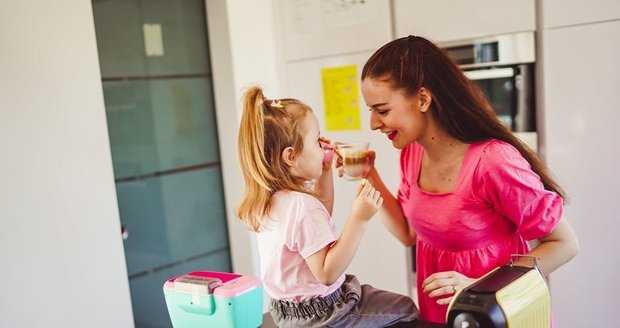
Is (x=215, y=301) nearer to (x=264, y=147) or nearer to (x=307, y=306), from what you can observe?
(x=307, y=306)

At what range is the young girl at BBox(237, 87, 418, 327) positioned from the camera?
1286 mm

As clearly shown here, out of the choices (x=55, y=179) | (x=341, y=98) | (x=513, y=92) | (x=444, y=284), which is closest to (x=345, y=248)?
(x=444, y=284)

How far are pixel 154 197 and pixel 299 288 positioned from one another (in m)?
1.61

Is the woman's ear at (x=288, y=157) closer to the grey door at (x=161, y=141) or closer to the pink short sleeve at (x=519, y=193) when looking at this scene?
the pink short sleeve at (x=519, y=193)

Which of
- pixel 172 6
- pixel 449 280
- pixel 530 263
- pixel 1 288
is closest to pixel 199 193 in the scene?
pixel 172 6

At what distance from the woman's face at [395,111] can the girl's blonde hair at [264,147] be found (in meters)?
0.20

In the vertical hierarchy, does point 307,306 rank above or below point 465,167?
below

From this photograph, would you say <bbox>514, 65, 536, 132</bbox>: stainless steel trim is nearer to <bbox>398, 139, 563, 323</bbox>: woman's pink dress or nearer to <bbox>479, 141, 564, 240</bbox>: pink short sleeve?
<bbox>398, 139, 563, 323</bbox>: woman's pink dress

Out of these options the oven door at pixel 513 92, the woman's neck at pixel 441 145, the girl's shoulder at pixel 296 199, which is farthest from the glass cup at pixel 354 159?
the oven door at pixel 513 92

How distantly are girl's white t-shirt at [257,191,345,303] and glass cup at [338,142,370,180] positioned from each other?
293 mm

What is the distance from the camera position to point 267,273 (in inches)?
53.6

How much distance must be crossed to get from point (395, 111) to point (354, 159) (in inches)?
9.3

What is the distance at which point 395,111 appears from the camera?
1436mm

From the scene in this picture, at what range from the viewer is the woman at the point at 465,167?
4.43 ft
